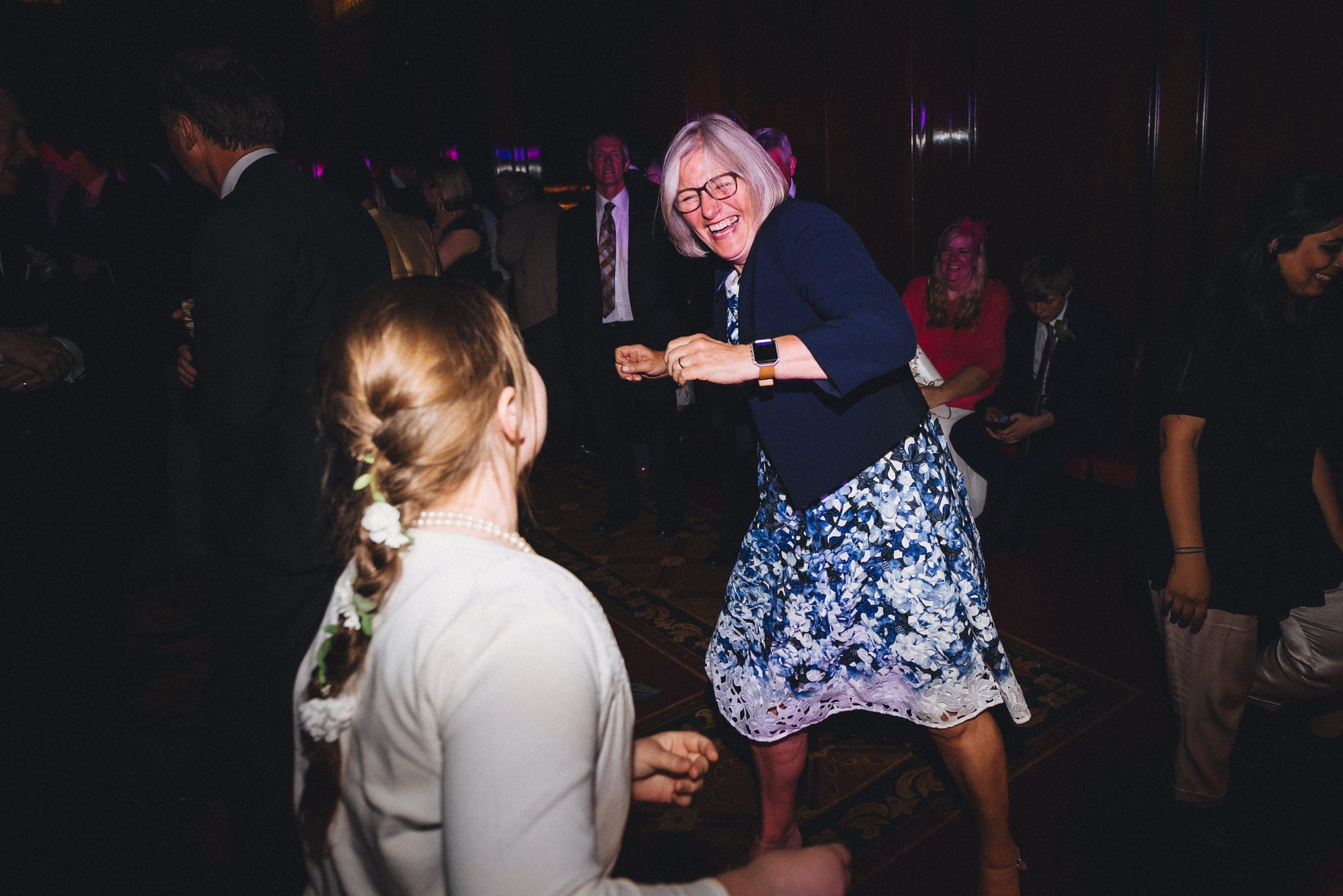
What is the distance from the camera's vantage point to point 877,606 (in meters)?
1.79

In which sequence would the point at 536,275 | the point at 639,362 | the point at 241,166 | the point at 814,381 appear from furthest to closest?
1. the point at 536,275
2. the point at 241,166
3. the point at 639,362
4. the point at 814,381

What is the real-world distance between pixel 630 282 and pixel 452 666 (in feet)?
12.1

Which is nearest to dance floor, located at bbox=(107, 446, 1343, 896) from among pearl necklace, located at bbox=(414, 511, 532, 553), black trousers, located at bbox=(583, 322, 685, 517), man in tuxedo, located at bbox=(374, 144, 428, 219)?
black trousers, located at bbox=(583, 322, 685, 517)

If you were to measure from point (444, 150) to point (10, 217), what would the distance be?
6.99 metres

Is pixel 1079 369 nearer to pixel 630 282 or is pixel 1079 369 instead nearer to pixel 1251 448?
pixel 1251 448

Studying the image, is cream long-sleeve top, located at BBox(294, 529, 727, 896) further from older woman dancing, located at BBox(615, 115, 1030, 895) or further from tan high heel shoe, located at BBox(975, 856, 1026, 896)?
tan high heel shoe, located at BBox(975, 856, 1026, 896)

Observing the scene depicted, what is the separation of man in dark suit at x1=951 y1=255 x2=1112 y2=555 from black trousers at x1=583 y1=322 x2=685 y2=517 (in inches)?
56.8

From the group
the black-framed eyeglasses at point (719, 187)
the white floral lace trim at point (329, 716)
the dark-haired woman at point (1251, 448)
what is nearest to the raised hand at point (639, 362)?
the black-framed eyeglasses at point (719, 187)

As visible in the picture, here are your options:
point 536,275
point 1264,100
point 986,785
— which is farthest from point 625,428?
point 1264,100

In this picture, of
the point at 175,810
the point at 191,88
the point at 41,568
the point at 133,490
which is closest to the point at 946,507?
the point at 191,88

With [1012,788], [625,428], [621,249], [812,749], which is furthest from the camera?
[625,428]

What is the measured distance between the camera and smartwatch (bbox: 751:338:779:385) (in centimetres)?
155

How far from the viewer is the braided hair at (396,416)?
0.87 meters

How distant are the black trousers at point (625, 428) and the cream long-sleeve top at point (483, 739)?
350 centimetres
